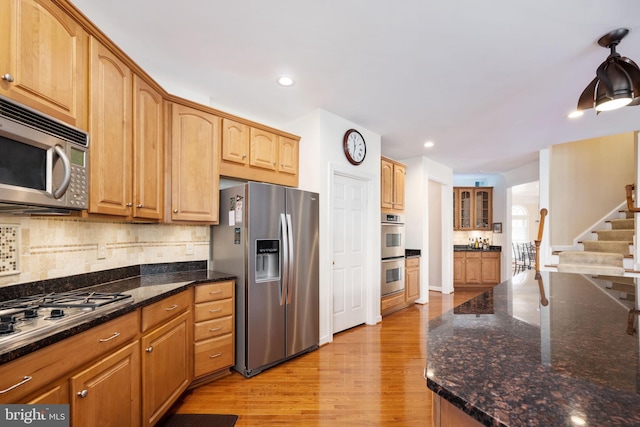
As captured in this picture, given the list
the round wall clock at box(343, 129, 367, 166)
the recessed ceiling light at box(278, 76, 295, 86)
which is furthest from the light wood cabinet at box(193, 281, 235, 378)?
the round wall clock at box(343, 129, 367, 166)

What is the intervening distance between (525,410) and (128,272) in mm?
2677

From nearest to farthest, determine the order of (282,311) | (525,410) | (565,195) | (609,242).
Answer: (525,410) < (282,311) < (609,242) < (565,195)

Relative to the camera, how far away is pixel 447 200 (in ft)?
20.0

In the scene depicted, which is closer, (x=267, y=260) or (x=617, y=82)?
(x=617, y=82)

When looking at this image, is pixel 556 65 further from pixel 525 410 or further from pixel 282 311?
pixel 282 311

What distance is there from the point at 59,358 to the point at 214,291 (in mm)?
1321

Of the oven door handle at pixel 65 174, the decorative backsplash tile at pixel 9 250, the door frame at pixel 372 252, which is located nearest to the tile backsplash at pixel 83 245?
the decorative backsplash tile at pixel 9 250

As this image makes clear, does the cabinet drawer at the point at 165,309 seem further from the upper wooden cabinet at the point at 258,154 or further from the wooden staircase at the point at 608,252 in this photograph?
the wooden staircase at the point at 608,252

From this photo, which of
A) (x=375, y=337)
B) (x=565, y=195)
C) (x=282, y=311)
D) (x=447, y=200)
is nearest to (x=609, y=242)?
(x=565, y=195)

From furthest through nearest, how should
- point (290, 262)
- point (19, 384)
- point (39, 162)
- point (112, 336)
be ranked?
point (290, 262) → point (112, 336) → point (39, 162) → point (19, 384)

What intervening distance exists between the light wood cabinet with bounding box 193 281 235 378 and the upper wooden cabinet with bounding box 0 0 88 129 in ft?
4.75

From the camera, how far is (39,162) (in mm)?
1367

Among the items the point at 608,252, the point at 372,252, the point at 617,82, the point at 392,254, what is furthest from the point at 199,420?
the point at 608,252

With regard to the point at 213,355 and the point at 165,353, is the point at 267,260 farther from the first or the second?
the point at 165,353
